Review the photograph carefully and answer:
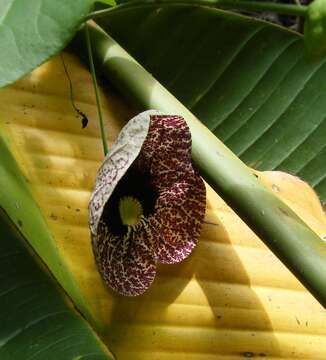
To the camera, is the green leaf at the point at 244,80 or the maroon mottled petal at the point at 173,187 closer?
the maroon mottled petal at the point at 173,187

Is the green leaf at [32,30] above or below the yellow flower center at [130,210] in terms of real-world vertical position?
above

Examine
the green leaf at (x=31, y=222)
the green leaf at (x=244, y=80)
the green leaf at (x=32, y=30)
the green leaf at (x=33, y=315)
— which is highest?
the green leaf at (x=32, y=30)

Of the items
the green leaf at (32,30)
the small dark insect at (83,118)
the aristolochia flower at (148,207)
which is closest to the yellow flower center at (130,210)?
the aristolochia flower at (148,207)

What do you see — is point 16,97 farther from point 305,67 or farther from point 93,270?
Answer: point 305,67

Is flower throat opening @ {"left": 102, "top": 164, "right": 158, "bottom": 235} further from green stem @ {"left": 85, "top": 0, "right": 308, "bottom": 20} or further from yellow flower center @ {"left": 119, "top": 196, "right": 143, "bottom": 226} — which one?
green stem @ {"left": 85, "top": 0, "right": 308, "bottom": 20}

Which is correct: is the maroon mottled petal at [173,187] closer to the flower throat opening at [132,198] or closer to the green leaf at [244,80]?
the flower throat opening at [132,198]

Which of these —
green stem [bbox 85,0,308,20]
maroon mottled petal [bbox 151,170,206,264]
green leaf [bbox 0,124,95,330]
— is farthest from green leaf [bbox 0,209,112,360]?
green stem [bbox 85,0,308,20]
